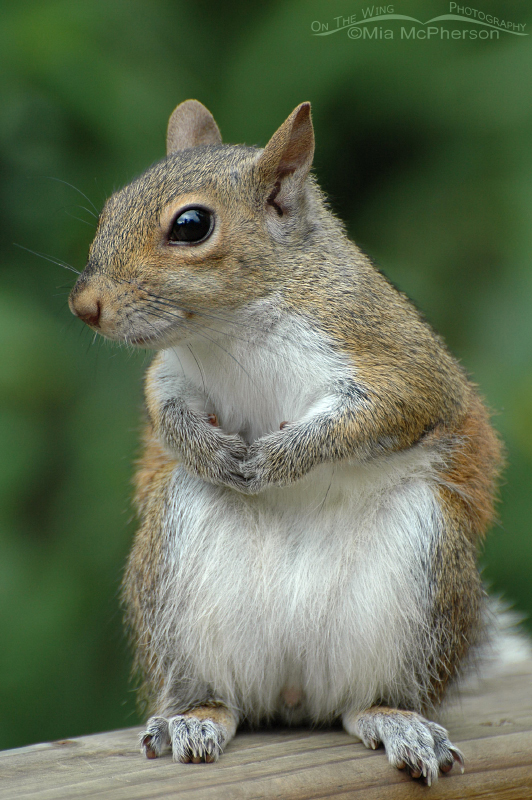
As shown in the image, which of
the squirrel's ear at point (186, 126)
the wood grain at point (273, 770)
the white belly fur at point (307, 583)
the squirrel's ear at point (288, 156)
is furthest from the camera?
the squirrel's ear at point (186, 126)

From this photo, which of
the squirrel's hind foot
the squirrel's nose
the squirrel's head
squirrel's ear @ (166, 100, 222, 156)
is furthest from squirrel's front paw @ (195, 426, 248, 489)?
squirrel's ear @ (166, 100, 222, 156)

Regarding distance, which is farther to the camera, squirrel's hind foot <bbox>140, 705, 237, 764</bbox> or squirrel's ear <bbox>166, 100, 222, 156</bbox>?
squirrel's ear <bbox>166, 100, 222, 156</bbox>

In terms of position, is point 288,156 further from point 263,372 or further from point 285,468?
point 285,468

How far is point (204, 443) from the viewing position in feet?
5.52

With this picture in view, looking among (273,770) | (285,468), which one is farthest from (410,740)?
(285,468)

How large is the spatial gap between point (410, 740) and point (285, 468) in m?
0.51

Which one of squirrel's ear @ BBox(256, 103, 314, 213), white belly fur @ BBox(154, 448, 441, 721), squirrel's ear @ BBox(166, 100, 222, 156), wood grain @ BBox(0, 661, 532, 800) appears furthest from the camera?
squirrel's ear @ BBox(166, 100, 222, 156)

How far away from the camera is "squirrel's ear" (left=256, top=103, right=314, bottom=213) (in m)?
1.56

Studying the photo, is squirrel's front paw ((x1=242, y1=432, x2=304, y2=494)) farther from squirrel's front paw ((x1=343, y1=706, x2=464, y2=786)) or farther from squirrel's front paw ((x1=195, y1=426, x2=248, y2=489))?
squirrel's front paw ((x1=343, y1=706, x2=464, y2=786))

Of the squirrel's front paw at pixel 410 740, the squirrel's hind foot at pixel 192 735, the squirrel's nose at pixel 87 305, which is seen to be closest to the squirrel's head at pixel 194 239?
the squirrel's nose at pixel 87 305

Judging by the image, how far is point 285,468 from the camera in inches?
63.7

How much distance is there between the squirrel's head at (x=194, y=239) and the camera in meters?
1.53

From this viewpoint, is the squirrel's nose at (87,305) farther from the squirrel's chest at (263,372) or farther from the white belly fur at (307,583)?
the white belly fur at (307,583)

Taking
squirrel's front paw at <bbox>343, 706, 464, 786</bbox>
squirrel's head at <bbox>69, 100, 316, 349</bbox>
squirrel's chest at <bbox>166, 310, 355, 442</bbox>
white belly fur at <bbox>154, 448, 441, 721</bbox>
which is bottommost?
squirrel's front paw at <bbox>343, 706, 464, 786</bbox>
